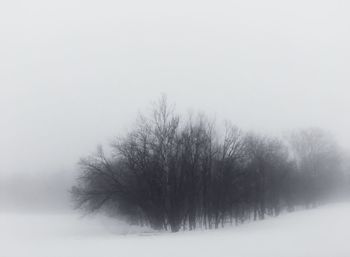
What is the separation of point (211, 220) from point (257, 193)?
12798 mm

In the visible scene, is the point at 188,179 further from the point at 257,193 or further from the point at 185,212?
the point at 257,193

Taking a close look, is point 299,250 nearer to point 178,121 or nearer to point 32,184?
point 178,121

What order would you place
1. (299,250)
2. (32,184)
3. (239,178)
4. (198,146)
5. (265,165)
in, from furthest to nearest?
(32,184), (265,165), (239,178), (198,146), (299,250)

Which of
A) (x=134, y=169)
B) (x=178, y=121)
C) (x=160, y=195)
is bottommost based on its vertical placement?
(x=160, y=195)

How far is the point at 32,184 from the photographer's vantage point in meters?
161

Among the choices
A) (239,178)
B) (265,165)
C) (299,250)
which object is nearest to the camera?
(299,250)

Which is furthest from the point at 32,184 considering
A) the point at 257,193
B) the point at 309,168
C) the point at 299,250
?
the point at 299,250

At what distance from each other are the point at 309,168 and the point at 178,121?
202 ft

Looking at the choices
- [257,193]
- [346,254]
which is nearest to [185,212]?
[257,193]

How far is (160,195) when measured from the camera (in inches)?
1767

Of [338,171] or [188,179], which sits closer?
[188,179]

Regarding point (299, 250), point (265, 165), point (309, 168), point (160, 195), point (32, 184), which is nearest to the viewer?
point (299, 250)

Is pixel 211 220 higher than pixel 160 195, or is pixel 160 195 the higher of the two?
pixel 160 195

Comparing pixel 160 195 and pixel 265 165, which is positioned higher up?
pixel 265 165
